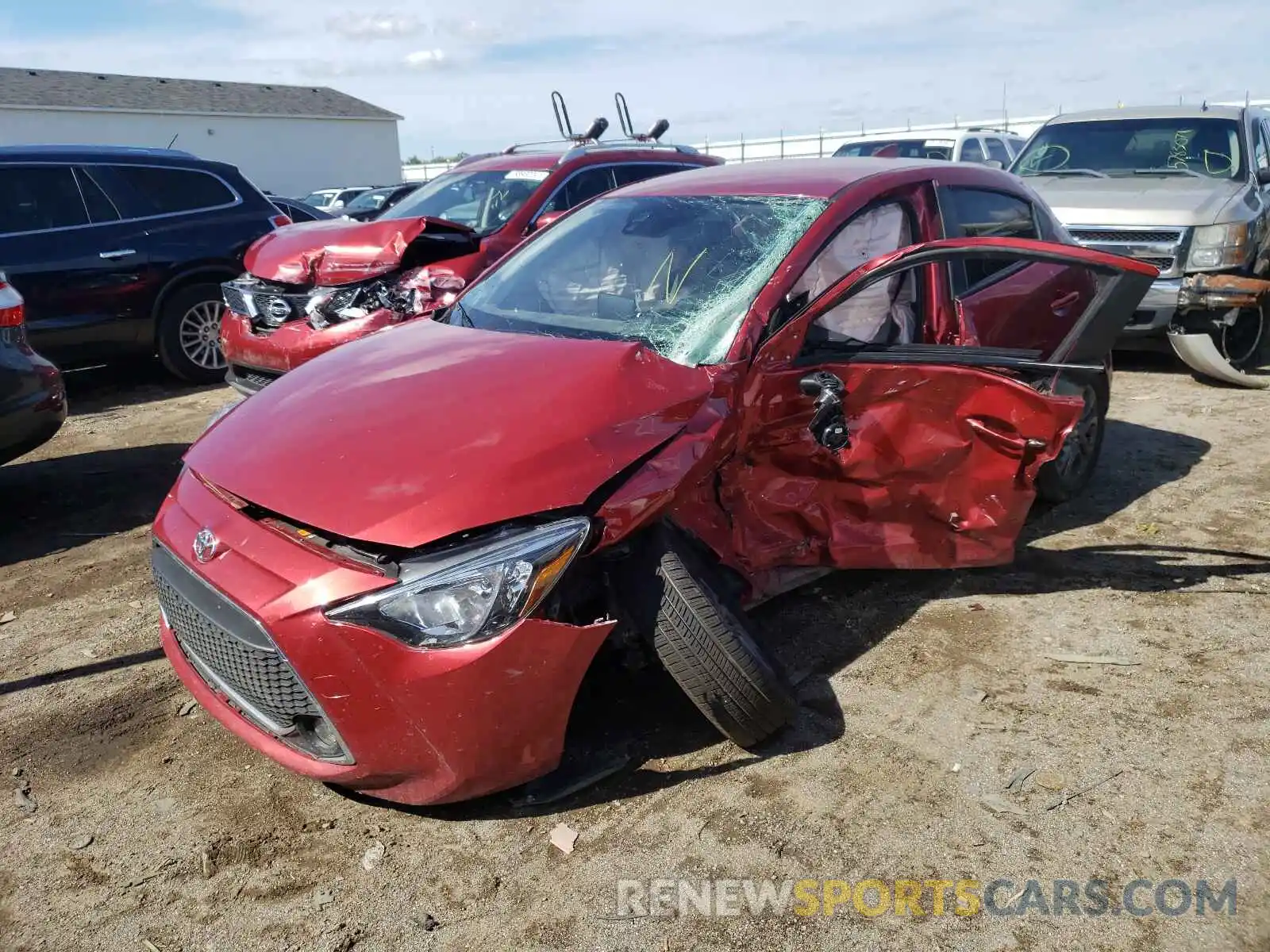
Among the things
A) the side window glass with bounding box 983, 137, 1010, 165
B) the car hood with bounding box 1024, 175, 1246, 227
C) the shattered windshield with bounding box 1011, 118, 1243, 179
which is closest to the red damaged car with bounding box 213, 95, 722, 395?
the car hood with bounding box 1024, 175, 1246, 227

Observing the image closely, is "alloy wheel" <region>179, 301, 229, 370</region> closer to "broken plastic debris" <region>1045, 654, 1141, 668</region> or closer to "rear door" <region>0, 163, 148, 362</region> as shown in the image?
"rear door" <region>0, 163, 148, 362</region>

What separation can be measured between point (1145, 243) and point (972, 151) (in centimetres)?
901

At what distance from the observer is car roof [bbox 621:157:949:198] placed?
3740 millimetres

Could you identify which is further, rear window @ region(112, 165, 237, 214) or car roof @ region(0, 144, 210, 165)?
rear window @ region(112, 165, 237, 214)

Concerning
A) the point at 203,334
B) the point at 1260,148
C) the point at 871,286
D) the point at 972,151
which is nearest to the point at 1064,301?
the point at 871,286

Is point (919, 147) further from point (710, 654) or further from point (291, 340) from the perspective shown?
point (710, 654)

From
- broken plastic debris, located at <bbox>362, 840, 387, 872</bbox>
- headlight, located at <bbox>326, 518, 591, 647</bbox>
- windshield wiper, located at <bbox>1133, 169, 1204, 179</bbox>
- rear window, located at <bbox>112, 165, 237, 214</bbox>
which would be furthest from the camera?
windshield wiper, located at <bbox>1133, 169, 1204, 179</bbox>

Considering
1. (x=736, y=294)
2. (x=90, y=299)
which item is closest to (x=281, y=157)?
(x=90, y=299)

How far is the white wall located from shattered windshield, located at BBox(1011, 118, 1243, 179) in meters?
26.4

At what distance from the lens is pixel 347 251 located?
5.96 m

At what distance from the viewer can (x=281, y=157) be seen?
125 feet

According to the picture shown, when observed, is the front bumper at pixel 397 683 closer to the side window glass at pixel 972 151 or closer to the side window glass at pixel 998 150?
the side window glass at pixel 972 151

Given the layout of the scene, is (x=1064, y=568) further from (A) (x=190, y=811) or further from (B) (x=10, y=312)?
(B) (x=10, y=312)

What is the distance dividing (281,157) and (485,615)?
40.2m
